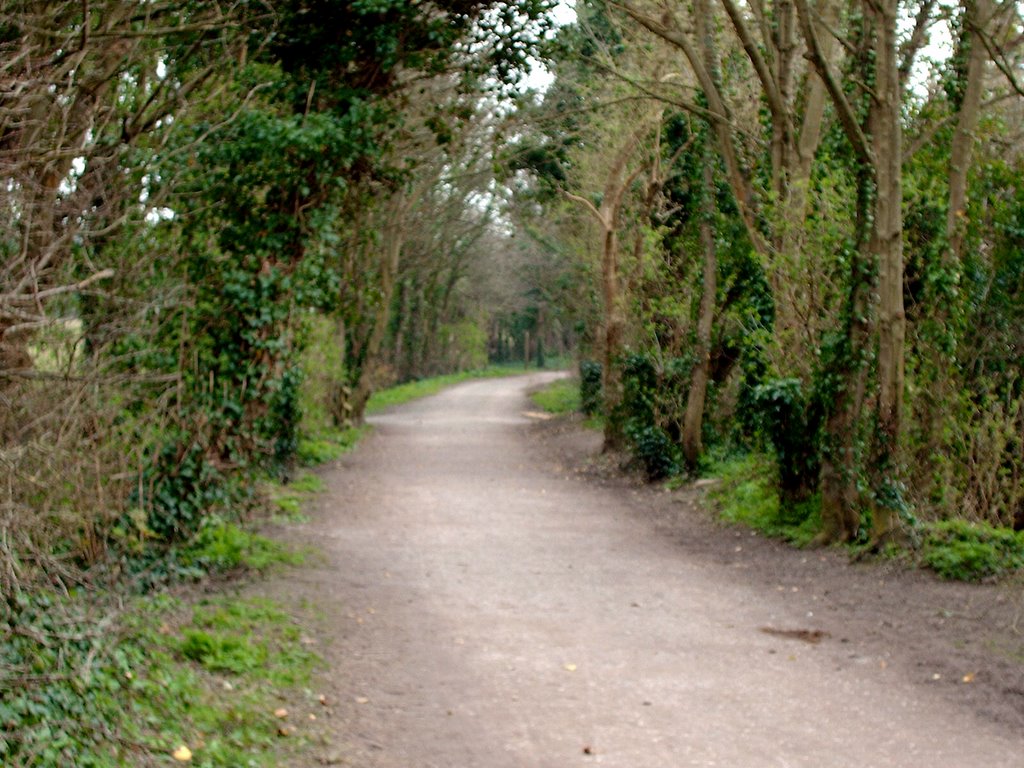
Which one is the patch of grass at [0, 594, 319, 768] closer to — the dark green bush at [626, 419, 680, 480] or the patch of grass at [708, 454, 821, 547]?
the patch of grass at [708, 454, 821, 547]

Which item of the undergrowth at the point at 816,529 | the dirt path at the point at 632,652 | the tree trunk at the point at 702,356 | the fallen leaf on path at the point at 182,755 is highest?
the tree trunk at the point at 702,356

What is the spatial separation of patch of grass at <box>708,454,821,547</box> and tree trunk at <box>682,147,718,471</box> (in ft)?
3.37

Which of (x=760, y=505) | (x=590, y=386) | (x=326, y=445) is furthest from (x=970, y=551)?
(x=590, y=386)

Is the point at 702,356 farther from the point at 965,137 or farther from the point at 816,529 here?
Result: the point at 965,137

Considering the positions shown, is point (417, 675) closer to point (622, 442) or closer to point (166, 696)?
point (166, 696)

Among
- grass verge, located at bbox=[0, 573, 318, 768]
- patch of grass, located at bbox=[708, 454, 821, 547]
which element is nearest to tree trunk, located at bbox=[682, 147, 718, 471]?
patch of grass, located at bbox=[708, 454, 821, 547]

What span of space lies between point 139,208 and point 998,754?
265 inches

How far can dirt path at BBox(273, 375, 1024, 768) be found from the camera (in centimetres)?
659

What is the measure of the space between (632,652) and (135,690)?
3.66 m

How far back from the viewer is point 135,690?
20.9 feet

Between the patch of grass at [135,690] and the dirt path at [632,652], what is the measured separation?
41 cm

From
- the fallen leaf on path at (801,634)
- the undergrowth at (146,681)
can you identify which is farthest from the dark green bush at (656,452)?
the undergrowth at (146,681)

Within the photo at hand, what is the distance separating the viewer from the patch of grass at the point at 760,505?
13578mm

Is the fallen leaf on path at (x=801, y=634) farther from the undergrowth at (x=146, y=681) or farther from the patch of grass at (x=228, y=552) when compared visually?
the patch of grass at (x=228, y=552)
